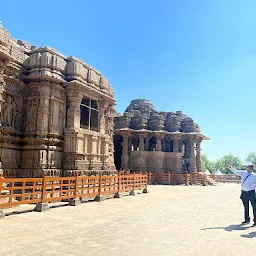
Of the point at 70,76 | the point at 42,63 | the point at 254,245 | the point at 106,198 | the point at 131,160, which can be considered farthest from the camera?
the point at 131,160

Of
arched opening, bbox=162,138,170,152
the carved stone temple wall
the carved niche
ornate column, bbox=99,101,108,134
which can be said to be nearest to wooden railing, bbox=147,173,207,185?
arched opening, bbox=162,138,170,152

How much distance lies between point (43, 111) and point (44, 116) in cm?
26

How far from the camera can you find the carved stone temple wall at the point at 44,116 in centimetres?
1273

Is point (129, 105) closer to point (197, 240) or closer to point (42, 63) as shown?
point (42, 63)

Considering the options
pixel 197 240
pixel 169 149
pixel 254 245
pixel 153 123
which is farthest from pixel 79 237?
pixel 169 149

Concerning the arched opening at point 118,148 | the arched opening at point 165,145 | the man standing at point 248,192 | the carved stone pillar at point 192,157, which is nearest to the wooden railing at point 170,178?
the carved stone pillar at point 192,157

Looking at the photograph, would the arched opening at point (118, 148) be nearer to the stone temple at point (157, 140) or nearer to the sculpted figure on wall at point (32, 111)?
the stone temple at point (157, 140)

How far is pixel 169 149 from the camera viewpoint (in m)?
35.2

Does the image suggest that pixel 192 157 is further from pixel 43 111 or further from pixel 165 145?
pixel 43 111

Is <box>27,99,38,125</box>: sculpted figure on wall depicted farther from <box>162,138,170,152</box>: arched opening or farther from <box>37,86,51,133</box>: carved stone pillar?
<box>162,138,170,152</box>: arched opening

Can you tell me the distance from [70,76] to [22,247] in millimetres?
11173

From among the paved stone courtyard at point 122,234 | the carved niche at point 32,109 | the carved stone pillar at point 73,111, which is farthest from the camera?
the carved stone pillar at point 73,111

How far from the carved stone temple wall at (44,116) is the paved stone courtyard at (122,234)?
16.3 ft

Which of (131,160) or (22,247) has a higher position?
(131,160)
